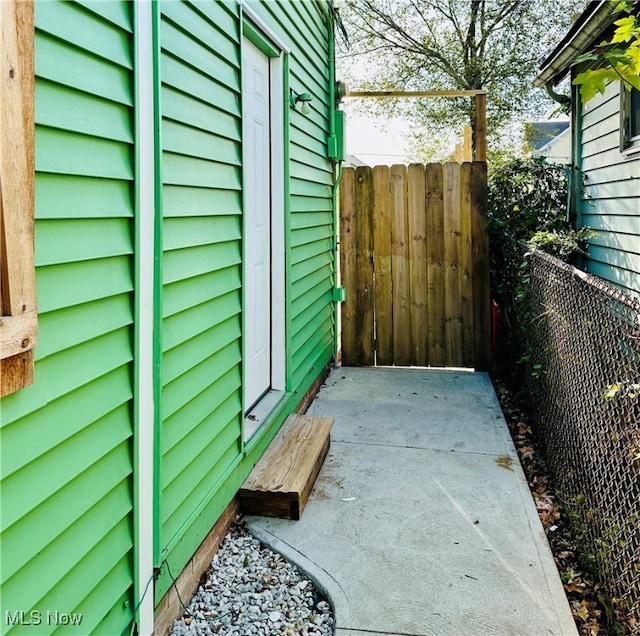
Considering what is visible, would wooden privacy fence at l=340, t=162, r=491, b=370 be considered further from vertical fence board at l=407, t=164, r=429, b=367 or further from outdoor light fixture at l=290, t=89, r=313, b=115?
outdoor light fixture at l=290, t=89, r=313, b=115

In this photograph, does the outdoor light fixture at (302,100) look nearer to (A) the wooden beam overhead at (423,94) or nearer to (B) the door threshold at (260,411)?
(A) the wooden beam overhead at (423,94)

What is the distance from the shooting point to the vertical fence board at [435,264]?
5812 mm

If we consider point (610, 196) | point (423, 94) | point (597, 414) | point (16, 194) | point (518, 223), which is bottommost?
point (597, 414)

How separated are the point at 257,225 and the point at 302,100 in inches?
45.4

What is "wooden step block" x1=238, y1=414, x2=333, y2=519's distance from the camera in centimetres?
298

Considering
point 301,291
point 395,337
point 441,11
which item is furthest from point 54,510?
point 441,11

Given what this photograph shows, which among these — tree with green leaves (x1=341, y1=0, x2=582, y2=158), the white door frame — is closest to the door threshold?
the white door frame

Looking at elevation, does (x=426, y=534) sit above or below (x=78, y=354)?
below

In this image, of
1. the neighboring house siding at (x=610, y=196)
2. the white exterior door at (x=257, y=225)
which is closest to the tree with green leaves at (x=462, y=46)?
the neighboring house siding at (x=610, y=196)

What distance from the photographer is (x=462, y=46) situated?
47.0 feet

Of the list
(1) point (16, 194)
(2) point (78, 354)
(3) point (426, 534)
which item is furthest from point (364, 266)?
Answer: (1) point (16, 194)

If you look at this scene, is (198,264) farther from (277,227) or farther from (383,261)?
(383,261)

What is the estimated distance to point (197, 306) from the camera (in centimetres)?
247

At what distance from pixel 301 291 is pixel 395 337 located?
1.75 meters
